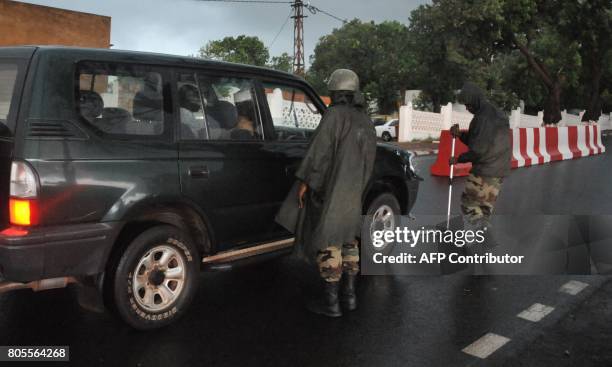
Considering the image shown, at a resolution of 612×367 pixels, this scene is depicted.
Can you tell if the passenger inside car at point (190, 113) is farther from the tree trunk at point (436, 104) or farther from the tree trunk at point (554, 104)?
the tree trunk at point (436, 104)

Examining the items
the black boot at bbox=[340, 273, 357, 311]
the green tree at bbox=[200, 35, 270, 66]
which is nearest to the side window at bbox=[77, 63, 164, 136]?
the black boot at bbox=[340, 273, 357, 311]

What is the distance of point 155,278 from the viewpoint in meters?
3.73

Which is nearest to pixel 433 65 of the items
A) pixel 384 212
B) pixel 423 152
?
pixel 423 152

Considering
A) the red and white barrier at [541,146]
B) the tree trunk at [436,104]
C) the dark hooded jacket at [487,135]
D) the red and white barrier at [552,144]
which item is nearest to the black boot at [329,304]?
the dark hooded jacket at [487,135]

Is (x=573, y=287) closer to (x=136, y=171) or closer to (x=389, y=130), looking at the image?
(x=136, y=171)

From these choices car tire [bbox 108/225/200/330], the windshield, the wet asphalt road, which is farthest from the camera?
car tire [bbox 108/225/200/330]

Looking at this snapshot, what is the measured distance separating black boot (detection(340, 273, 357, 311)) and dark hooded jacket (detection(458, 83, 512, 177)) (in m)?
2.28

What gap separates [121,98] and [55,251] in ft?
3.49

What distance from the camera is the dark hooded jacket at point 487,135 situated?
5730 millimetres

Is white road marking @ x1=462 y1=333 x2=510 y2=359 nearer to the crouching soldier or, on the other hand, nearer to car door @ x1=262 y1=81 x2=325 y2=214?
car door @ x1=262 y1=81 x2=325 y2=214

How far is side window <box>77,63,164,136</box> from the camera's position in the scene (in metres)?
3.45

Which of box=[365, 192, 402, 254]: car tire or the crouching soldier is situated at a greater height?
the crouching soldier

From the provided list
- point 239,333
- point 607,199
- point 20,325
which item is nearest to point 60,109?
point 20,325

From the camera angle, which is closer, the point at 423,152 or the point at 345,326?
the point at 345,326
